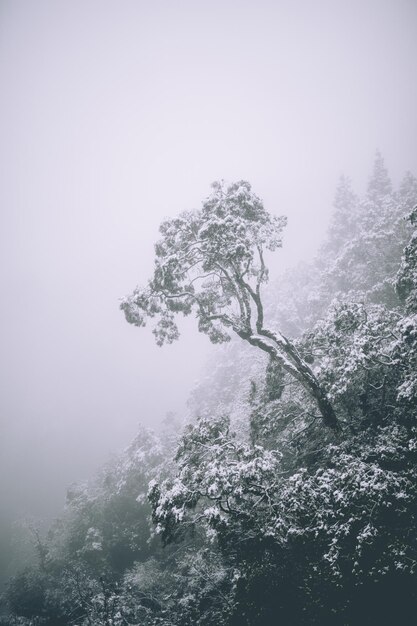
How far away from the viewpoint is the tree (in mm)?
11578

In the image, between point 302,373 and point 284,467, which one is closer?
point 302,373

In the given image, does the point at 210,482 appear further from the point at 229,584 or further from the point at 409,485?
the point at 229,584

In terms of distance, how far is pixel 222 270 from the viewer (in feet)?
42.7

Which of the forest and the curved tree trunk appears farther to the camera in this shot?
the curved tree trunk

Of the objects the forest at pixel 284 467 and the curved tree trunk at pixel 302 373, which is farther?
the curved tree trunk at pixel 302 373

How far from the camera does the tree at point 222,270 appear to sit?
1158 cm

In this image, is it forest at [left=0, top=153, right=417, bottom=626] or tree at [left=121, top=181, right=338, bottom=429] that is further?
tree at [left=121, top=181, right=338, bottom=429]

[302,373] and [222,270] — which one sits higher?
[222,270]

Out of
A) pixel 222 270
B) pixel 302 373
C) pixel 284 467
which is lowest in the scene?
pixel 284 467

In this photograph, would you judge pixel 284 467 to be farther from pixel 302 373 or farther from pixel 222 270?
pixel 222 270

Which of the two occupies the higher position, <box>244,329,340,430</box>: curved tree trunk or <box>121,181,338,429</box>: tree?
<box>121,181,338,429</box>: tree

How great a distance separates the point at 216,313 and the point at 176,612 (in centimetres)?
1269

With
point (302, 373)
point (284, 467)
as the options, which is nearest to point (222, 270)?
point (302, 373)

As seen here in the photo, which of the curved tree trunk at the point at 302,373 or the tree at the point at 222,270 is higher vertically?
the tree at the point at 222,270
